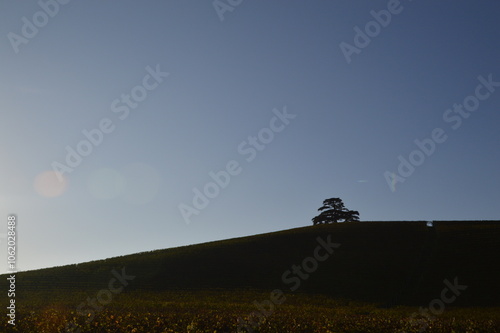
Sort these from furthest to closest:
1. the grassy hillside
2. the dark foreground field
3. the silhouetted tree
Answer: the silhouetted tree, the grassy hillside, the dark foreground field

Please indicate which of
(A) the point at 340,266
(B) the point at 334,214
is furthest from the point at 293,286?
(B) the point at 334,214

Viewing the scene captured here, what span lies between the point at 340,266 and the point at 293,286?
28.0 feet

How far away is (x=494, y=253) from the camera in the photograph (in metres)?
Result: 49.6

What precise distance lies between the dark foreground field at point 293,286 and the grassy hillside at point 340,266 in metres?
0.16

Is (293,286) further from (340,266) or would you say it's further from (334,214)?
(334,214)

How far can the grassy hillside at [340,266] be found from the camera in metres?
41.4

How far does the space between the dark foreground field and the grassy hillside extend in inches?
6.1

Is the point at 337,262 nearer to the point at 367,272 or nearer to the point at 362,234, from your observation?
the point at 367,272

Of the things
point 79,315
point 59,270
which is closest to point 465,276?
point 79,315

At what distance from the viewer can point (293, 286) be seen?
44.1 metres

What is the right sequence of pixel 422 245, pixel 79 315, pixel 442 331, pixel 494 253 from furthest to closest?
1. pixel 422 245
2. pixel 494 253
3. pixel 79 315
4. pixel 442 331

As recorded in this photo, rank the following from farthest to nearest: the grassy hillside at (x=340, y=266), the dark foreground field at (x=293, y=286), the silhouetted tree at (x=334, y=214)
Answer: the silhouetted tree at (x=334, y=214) < the grassy hillside at (x=340, y=266) < the dark foreground field at (x=293, y=286)

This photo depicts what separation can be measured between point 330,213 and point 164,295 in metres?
67.3

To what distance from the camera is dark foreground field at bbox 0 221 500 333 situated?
21.2m
